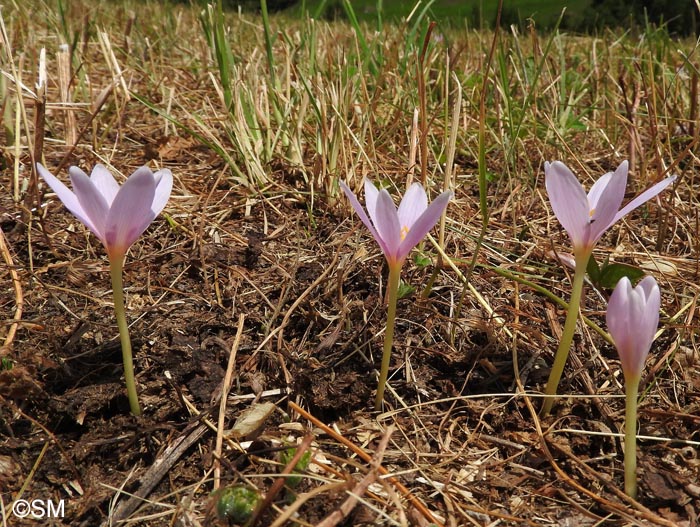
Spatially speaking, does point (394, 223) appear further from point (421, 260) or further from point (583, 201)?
point (421, 260)

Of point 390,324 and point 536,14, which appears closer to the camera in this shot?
point 390,324

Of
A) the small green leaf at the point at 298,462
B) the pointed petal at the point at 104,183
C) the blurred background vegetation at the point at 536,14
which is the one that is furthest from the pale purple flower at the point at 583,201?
the blurred background vegetation at the point at 536,14

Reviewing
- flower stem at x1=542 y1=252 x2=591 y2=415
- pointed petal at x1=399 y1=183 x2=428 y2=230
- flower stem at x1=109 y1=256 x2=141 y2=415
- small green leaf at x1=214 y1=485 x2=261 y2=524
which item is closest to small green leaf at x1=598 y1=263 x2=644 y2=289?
flower stem at x1=542 y1=252 x2=591 y2=415

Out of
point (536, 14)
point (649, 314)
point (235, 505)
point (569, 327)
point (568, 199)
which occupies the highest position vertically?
point (536, 14)

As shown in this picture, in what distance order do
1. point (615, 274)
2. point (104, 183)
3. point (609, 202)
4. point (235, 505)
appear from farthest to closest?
point (615, 274) → point (104, 183) → point (609, 202) → point (235, 505)

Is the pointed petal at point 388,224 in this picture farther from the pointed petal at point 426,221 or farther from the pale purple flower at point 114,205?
the pale purple flower at point 114,205

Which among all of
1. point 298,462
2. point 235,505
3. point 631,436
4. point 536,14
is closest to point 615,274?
point 631,436

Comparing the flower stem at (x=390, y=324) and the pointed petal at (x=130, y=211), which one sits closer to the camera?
the pointed petal at (x=130, y=211)
